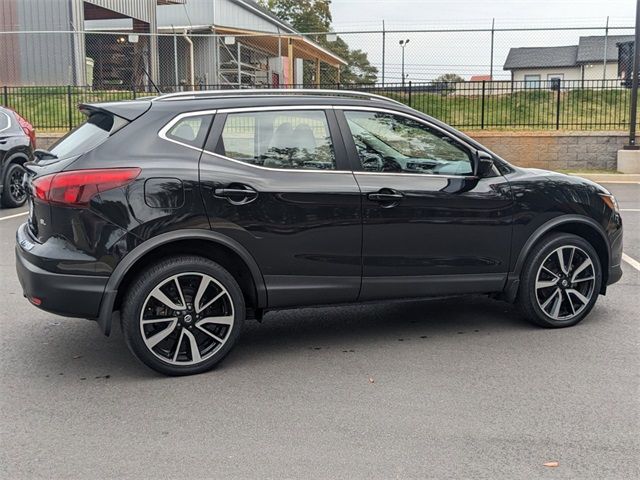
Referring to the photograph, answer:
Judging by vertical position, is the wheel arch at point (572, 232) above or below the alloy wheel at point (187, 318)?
above

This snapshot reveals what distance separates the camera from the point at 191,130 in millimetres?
4453

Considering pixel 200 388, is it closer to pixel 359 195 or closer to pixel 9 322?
pixel 359 195

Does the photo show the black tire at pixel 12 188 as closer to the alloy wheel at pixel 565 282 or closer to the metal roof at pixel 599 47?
the alloy wheel at pixel 565 282

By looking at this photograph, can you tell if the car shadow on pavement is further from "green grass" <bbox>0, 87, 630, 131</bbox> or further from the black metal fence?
"green grass" <bbox>0, 87, 630, 131</bbox>

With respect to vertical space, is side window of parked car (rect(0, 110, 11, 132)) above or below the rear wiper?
above

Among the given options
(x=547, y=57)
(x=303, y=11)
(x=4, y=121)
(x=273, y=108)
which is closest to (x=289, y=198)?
(x=273, y=108)

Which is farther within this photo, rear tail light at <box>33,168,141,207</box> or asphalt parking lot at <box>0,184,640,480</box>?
rear tail light at <box>33,168,141,207</box>

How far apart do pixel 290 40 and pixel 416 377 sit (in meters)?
23.2

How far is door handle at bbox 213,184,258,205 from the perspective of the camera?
435cm

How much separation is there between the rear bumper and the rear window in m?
0.70

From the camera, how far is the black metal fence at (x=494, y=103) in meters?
18.9

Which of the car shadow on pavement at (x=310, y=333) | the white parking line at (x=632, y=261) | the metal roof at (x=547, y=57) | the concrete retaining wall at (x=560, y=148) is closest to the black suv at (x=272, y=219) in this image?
the car shadow on pavement at (x=310, y=333)

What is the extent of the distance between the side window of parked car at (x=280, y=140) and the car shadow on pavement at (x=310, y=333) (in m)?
1.31

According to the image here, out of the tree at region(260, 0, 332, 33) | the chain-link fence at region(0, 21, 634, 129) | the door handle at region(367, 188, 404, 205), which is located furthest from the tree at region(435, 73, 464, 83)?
the tree at region(260, 0, 332, 33)
